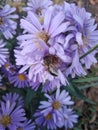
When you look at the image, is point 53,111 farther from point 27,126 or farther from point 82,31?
point 82,31

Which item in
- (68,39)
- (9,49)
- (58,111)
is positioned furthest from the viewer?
(58,111)

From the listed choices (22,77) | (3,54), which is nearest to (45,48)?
(3,54)

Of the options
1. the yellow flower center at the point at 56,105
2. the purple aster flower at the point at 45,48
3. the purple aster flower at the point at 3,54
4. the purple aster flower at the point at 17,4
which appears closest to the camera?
the purple aster flower at the point at 45,48

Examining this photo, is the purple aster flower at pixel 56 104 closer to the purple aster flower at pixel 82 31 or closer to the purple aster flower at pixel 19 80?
the purple aster flower at pixel 19 80

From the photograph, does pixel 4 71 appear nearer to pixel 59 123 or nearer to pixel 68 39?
pixel 59 123

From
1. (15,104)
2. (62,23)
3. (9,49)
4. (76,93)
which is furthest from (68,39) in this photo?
(15,104)

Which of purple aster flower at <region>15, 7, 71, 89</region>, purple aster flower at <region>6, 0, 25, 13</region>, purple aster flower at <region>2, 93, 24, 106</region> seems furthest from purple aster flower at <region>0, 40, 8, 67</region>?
purple aster flower at <region>6, 0, 25, 13</region>

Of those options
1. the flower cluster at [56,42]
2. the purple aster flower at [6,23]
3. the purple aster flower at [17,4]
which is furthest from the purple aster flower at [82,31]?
the purple aster flower at [17,4]
